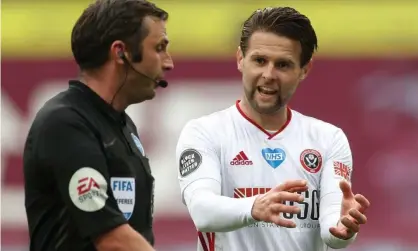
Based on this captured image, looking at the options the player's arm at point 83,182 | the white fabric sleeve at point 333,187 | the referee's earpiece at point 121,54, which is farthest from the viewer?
the white fabric sleeve at point 333,187

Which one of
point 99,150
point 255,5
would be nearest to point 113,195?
point 99,150

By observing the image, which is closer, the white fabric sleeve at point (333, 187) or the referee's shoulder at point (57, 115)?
the referee's shoulder at point (57, 115)

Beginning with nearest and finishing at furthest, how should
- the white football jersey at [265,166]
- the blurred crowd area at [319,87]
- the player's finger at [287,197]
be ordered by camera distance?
the player's finger at [287,197], the white football jersey at [265,166], the blurred crowd area at [319,87]

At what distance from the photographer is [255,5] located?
1152cm

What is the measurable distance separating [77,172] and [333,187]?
4.66 feet

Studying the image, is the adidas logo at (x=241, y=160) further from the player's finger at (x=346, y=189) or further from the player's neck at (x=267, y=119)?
the player's finger at (x=346, y=189)

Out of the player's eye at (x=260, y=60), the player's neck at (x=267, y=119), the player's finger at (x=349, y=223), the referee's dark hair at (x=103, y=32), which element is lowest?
the player's finger at (x=349, y=223)

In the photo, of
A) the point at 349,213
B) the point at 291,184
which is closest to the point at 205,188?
the point at 291,184

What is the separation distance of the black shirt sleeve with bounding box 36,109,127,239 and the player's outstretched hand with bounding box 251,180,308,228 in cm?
66

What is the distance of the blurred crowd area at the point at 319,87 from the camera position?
1157 centimetres

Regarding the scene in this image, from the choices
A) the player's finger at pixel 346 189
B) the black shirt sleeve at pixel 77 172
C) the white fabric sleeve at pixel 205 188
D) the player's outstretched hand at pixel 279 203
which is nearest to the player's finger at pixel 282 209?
the player's outstretched hand at pixel 279 203

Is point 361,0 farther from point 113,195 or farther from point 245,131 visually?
point 113,195

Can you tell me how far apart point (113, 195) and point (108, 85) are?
0.44 metres

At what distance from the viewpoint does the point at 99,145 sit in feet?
15.2
